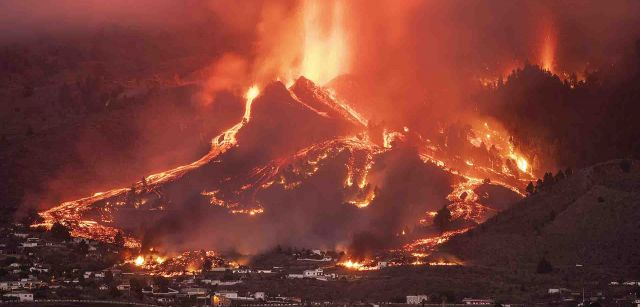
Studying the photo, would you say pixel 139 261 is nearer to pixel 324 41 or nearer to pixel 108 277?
pixel 108 277

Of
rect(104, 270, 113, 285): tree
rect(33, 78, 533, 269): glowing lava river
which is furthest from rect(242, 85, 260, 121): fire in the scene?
rect(104, 270, 113, 285): tree

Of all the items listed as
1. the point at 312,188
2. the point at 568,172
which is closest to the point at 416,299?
the point at 568,172

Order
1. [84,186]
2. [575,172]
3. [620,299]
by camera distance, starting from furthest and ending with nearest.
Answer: [84,186]
[575,172]
[620,299]

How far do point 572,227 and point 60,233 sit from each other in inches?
1214

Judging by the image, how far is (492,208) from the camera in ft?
445

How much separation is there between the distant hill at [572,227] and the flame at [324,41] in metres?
28.0

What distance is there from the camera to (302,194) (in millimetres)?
137750

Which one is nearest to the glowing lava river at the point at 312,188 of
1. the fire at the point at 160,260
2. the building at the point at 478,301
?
the fire at the point at 160,260

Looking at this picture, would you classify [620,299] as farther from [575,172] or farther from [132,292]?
[132,292]

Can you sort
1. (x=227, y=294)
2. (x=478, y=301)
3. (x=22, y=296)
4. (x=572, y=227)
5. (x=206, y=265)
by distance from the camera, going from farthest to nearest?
(x=206, y=265)
(x=572, y=227)
(x=227, y=294)
(x=478, y=301)
(x=22, y=296)

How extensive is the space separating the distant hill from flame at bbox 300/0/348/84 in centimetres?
2803

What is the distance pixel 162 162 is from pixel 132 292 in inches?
1031

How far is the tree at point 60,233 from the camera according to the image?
438 feet

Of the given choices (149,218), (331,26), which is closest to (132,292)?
(149,218)
